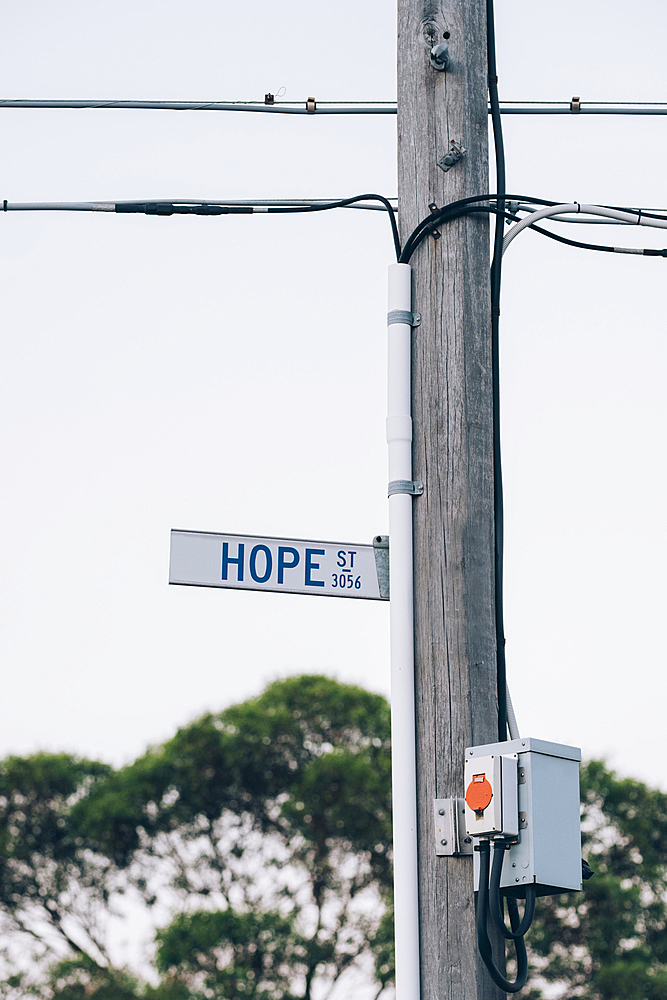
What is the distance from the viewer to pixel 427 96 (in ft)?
11.7

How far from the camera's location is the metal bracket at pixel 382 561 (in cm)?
346

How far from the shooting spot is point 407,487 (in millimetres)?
3326

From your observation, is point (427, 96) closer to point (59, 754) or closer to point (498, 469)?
point (498, 469)

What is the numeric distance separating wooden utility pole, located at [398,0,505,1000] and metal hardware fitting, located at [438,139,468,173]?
0.01m

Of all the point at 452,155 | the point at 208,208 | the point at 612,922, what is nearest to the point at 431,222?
the point at 452,155

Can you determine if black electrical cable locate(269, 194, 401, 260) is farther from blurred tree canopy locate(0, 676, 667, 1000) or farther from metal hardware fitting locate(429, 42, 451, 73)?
blurred tree canopy locate(0, 676, 667, 1000)

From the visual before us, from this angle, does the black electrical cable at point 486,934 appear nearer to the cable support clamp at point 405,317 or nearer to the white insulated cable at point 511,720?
the white insulated cable at point 511,720

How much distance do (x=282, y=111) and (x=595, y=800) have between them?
2105 cm

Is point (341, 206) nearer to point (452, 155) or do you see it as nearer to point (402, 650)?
point (452, 155)

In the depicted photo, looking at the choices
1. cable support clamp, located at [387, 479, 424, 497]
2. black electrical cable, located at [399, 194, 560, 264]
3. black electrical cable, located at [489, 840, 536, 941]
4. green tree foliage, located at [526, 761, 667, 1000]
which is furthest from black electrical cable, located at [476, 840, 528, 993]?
green tree foliage, located at [526, 761, 667, 1000]

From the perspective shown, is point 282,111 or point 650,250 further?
point 282,111

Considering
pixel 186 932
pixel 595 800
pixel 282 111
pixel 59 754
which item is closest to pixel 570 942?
pixel 595 800

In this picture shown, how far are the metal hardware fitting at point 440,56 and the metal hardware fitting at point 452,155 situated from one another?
237 millimetres

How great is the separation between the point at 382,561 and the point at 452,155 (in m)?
1.17
